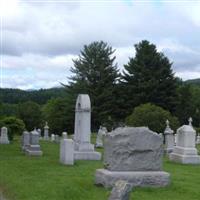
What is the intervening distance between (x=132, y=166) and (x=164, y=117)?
27.4m

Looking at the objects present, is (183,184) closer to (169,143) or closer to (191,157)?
(191,157)

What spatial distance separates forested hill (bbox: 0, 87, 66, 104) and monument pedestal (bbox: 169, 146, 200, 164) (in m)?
98.4

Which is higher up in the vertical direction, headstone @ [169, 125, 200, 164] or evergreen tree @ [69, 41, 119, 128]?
evergreen tree @ [69, 41, 119, 128]

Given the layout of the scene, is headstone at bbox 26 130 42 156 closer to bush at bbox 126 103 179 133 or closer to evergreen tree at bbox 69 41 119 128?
bush at bbox 126 103 179 133

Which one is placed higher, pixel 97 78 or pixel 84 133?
pixel 97 78

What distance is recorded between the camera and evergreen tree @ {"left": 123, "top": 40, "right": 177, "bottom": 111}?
209 feet

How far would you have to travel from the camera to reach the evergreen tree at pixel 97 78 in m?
66.4

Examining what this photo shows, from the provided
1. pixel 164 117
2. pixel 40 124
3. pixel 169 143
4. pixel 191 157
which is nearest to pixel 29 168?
pixel 191 157

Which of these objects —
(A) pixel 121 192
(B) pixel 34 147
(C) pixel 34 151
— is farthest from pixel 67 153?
(A) pixel 121 192

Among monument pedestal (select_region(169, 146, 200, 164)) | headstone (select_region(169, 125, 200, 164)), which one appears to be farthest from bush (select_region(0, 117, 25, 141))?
monument pedestal (select_region(169, 146, 200, 164))

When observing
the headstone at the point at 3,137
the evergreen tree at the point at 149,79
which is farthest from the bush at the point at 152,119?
the evergreen tree at the point at 149,79

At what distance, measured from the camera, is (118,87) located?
66.8 m

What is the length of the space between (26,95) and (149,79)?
6898 cm

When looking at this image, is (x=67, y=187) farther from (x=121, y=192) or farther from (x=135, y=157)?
(x=121, y=192)
